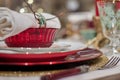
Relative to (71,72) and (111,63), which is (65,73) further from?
(111,63)

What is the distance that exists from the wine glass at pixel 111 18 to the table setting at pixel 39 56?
0.13 m

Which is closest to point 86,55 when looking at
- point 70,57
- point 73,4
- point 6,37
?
point 70,57

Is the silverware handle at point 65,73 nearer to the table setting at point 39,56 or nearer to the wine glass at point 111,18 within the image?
the table setting at point 39,56

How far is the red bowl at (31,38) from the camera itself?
0.57 meters

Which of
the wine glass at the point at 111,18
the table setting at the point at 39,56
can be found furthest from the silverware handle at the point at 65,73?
the wine glass at the point at 111,18

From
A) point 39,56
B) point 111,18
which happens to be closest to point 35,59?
point 39,56

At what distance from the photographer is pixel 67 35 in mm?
1410

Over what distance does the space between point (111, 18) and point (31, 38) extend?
25 cm

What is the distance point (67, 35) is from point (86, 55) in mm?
820

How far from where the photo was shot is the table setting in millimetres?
487

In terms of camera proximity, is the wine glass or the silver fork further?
the wine glass

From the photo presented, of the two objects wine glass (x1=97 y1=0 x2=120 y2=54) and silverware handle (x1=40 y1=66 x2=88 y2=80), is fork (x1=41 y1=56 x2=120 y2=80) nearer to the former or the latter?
silverware handle (x1=40 y1=66 x2=88 y2=80)

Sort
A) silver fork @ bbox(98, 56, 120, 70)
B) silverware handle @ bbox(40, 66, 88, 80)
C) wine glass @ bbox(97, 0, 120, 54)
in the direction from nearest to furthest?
1. silverware handle @ bbox(40, 66, 88, 80)
2. silver fork @ bbox(98, 56, 120, 70)
3. wine glass @ bbox(97, 0, 120, 54)

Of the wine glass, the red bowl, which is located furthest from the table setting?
the wine glass
